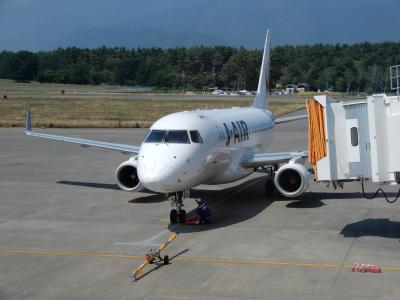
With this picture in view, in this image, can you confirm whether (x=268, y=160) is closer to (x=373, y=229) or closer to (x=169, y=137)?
(x=169, y=137)

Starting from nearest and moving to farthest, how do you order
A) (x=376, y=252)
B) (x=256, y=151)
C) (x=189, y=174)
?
(x=376, y=252)
(x=189, y=174)
(x=256, y=151)

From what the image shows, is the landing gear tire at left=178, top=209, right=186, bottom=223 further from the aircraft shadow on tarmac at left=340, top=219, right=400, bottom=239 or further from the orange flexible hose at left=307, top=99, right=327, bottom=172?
the aircraft shadow on tarmac at left=340, top=219, right=400, bottom=239

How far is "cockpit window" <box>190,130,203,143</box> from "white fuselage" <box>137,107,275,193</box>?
0.29 ft

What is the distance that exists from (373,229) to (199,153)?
5.70 meters

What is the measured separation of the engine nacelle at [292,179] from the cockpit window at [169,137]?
4.56m

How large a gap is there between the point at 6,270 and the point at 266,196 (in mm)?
12216

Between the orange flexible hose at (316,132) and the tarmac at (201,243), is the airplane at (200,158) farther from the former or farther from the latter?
the orange flexible hose at (316,132)

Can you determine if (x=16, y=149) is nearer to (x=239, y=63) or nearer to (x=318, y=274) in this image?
(x=318, y=274)

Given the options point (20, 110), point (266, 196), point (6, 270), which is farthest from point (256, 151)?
point (20, 110)

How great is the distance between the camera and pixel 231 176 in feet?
74.9

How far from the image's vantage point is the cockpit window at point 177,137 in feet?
64.1

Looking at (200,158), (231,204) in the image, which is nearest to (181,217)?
(200,158)

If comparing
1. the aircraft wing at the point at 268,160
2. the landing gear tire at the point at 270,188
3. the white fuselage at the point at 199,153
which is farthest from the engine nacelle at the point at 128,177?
the landing gear tire at the point at 270,188

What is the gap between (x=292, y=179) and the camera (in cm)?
2303
